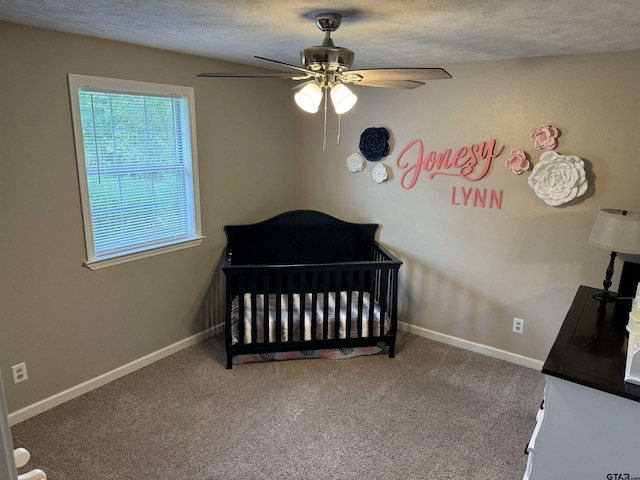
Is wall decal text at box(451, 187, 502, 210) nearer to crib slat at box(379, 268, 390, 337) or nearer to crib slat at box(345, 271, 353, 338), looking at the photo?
crib slat at box(379, 268, 390, 337)

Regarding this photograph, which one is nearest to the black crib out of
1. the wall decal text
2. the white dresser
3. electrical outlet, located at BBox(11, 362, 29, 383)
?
the wall decal text

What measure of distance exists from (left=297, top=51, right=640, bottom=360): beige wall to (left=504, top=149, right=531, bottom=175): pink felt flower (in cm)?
5

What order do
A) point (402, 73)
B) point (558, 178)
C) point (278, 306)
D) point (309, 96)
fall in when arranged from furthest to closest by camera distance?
point (278, 306) → point (558, 178) → point (309, 96) → point (402, 73)

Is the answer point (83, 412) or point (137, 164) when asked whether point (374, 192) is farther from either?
point (83, 412)

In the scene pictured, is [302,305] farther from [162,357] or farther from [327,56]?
[327,56]

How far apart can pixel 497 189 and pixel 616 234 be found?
0.92 meters

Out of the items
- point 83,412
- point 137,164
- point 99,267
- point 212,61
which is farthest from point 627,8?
point 83,412

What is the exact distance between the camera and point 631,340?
1.69 meters

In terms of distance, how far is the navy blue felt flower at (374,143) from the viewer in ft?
12.0

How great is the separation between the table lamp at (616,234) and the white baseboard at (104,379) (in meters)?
2.87

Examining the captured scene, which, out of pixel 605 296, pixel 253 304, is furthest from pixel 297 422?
pixel 605 296

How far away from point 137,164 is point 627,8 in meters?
2.82

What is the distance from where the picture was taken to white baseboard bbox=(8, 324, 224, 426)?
264cm

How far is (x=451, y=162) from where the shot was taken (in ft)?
11.1
